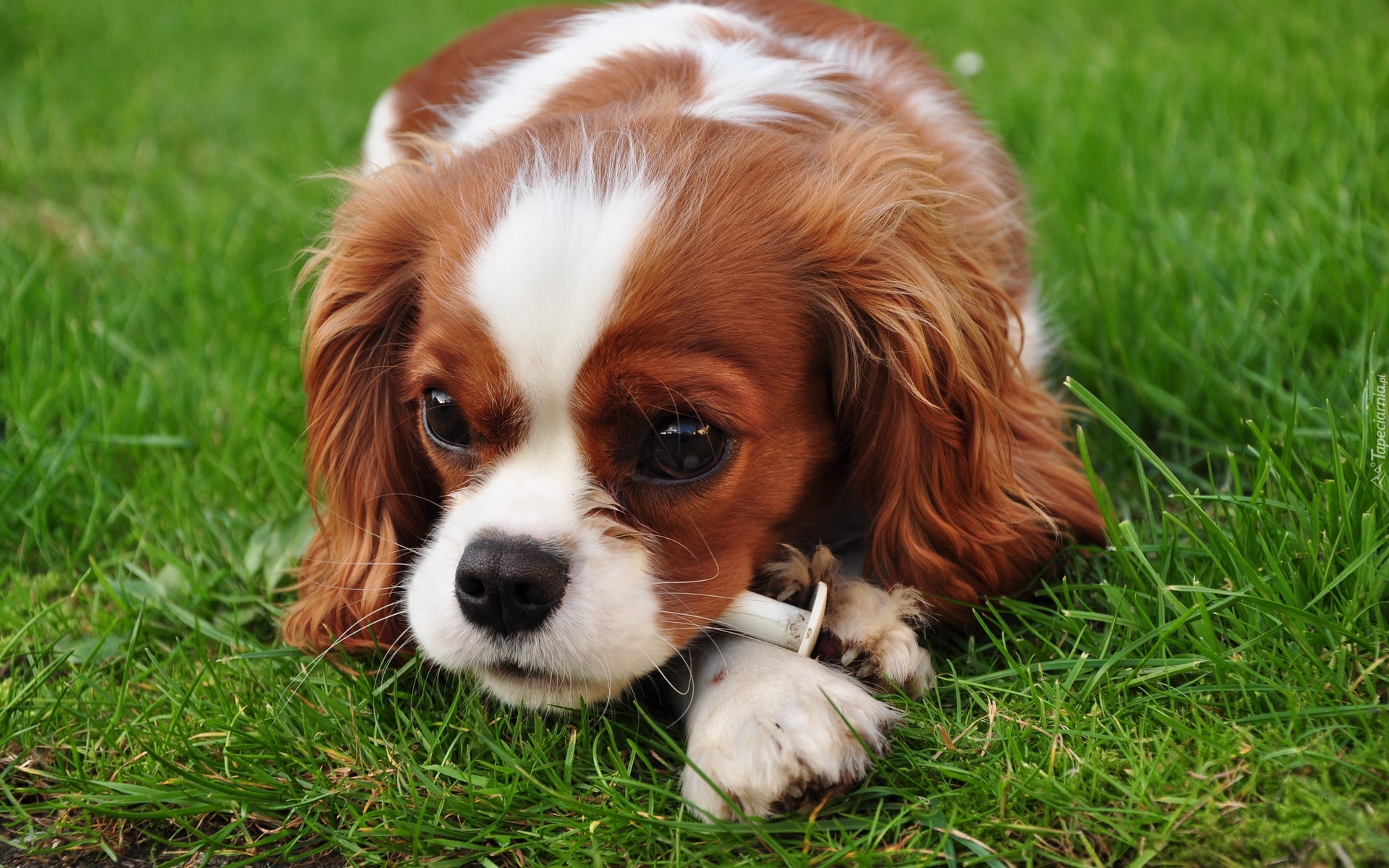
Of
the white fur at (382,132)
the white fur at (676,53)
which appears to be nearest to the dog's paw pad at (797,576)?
the white fur at (676,53)

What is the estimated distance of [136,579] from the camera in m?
3.09

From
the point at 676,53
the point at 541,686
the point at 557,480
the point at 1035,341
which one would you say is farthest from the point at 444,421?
the point at 1035,341

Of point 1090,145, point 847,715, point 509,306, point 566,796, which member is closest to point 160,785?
point 566,796

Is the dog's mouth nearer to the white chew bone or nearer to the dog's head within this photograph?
the dog's head

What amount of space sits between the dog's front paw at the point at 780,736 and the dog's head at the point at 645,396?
0.50 ft

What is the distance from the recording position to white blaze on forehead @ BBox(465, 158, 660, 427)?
2.24 meters

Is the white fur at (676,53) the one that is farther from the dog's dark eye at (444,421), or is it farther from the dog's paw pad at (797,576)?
the dog's paw pad at (797,576)

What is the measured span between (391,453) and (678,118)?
3.28ft

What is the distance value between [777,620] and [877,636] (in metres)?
0.20

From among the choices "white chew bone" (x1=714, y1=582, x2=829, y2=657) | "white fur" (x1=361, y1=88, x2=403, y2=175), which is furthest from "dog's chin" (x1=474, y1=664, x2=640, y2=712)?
"white fur" (x1=361, y1=88, x2=403, y2=175)

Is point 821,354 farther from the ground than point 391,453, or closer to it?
farther from the ground

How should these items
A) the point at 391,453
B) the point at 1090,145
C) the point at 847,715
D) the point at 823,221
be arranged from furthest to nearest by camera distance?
the point at 1090,145 < the point at 391,453 < the point at 823,221 < the point at 847,715

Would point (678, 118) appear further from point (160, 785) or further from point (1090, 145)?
point (1090, 145)

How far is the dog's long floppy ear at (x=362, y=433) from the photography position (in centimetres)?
275
